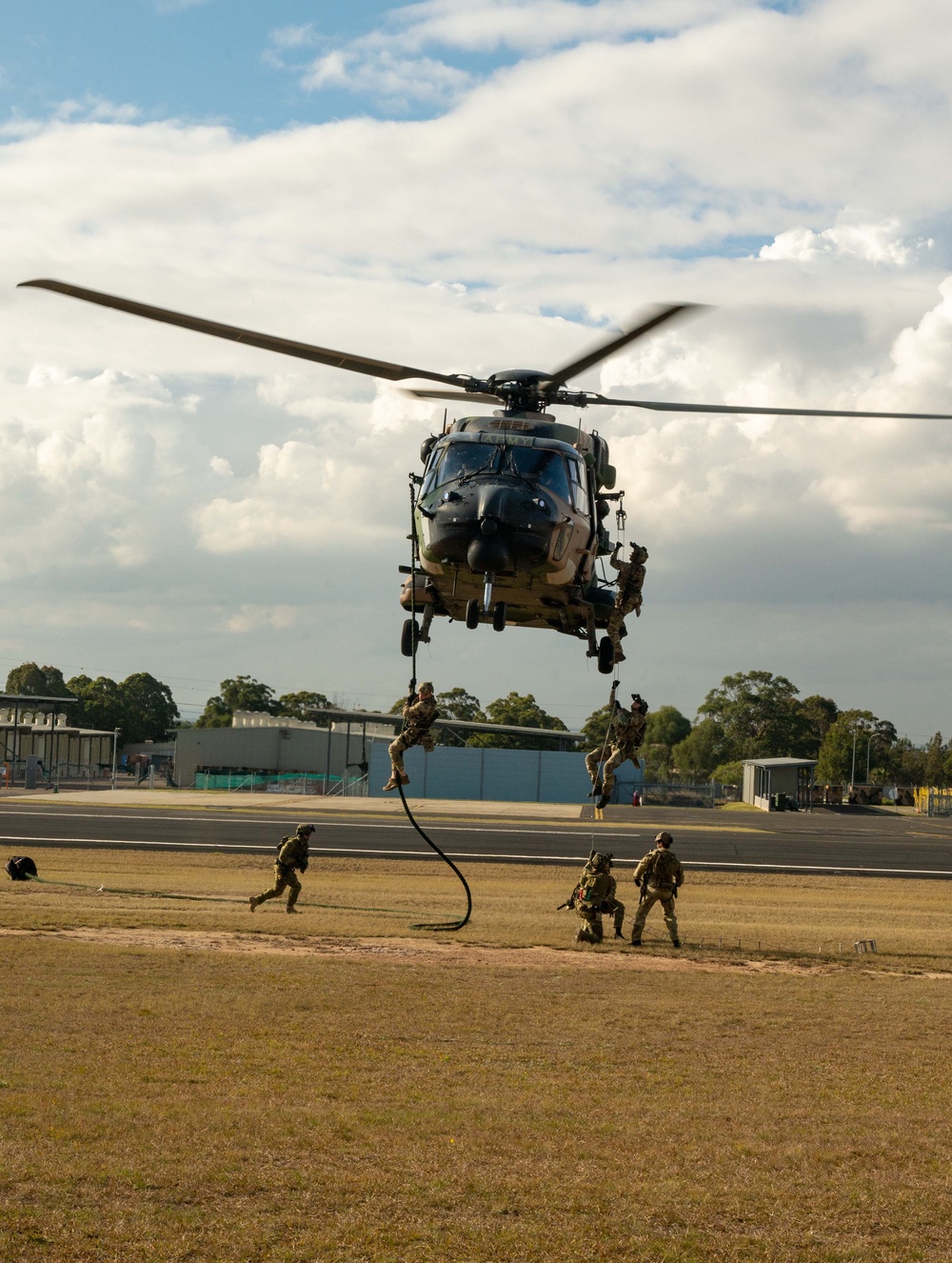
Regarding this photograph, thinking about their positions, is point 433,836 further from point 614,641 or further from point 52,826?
point 614,641

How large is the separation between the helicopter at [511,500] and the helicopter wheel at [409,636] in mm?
14

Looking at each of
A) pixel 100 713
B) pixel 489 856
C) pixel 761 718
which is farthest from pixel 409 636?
pixel 100 713

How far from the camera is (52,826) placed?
5497cm

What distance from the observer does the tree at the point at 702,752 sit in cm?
16338

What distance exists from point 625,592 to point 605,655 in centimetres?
84

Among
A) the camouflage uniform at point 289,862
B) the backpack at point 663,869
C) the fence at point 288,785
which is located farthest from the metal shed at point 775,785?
the camouflage uniform at point 289,862

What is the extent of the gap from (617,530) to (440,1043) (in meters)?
8.05

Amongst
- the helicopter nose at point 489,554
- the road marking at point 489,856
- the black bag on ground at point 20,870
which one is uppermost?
the helicopter nose at point 489,554

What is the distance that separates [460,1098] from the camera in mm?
14430

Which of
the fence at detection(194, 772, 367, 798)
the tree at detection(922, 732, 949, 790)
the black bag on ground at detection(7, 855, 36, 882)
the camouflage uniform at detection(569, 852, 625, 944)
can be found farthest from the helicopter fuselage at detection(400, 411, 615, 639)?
the tree at detection(922, 732, 949, 790)

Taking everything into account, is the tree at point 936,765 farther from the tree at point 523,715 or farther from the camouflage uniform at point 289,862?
the camouflage uniform at point 289,862

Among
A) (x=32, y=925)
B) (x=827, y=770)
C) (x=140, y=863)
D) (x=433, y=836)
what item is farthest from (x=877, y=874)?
(x=827, y=770)

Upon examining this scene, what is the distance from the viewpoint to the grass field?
1055 cm

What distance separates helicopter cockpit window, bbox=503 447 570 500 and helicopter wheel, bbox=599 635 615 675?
243 cm
